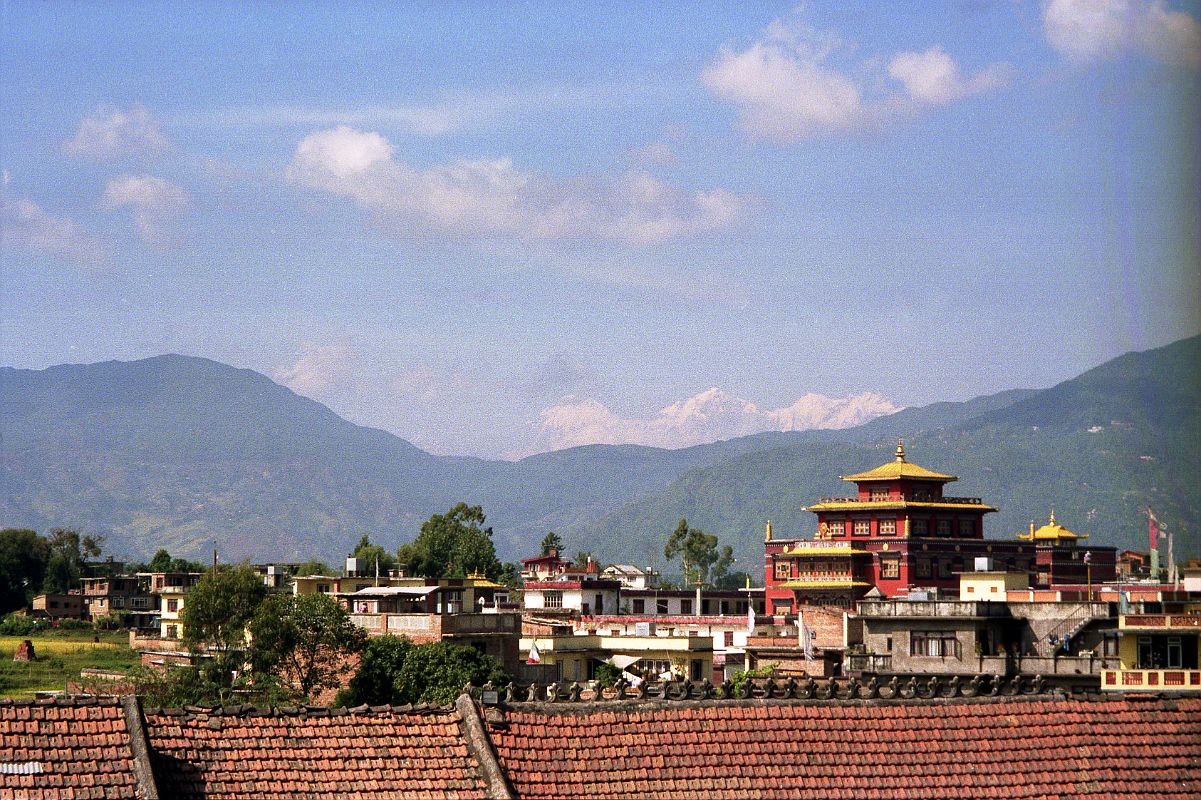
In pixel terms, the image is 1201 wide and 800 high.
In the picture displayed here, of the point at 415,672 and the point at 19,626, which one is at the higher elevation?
the point at 19,626

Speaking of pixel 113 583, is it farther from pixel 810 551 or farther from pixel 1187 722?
pixel 1187 722

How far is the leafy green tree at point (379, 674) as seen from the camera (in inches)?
2496

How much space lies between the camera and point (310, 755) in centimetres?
2553

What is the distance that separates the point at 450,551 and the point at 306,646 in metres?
82.0

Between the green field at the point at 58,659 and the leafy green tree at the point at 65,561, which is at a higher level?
the leafy green tree at the point at 65,561

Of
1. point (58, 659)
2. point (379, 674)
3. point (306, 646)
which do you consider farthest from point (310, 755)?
point (58, 659)

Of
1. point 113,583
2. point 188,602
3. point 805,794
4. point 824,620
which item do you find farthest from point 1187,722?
point 113,583

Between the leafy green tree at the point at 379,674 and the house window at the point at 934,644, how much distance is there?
773 inches

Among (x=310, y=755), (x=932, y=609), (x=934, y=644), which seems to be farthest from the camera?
(x=932, y=609)

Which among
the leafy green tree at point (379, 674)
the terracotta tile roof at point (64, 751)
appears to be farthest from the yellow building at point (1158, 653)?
the leafy green tree at point (379, 674)

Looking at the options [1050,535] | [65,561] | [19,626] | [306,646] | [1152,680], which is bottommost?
[1152,680]

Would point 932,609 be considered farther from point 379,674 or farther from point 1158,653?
point 379,674

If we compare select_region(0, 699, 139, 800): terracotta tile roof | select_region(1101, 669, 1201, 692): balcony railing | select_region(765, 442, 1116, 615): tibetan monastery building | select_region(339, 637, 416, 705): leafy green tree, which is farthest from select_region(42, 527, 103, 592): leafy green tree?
select_region(0, 699, 139, 800): terracotta tile roof

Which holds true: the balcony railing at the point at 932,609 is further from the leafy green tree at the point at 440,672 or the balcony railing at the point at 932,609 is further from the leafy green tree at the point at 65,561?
the leafy green tree at the point at 65,561
